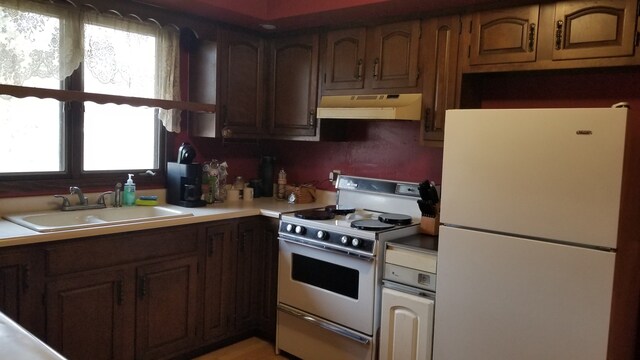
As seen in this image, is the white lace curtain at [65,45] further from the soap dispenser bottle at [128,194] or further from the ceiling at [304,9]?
the soap dispenser bottle at [128,194]

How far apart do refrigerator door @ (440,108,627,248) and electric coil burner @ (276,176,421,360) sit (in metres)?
0.54

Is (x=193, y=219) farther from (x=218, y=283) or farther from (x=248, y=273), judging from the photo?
(x=248, y=273)

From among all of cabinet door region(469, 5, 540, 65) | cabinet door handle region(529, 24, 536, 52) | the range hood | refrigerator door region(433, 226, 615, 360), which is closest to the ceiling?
cabinet door region(469, 5, 540, 65)

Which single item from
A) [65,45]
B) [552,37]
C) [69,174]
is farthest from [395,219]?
[65,45]

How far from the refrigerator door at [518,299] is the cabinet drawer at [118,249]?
1.46 metres

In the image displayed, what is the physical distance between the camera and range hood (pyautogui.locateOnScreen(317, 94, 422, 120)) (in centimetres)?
289

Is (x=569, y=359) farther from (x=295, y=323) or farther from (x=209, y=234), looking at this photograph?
(x=209, y=234)

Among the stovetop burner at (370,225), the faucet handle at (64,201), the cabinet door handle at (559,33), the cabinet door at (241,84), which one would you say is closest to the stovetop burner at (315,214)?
the stovetop burner at (370,225)

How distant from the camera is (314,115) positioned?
347 centimetres

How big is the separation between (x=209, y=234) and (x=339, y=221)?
2.60 feet

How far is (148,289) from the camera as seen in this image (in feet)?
9.11

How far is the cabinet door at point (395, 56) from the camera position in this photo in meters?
2.97

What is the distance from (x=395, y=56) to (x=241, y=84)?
1122mm

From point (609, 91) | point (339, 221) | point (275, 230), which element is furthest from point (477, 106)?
point (275, 230)
